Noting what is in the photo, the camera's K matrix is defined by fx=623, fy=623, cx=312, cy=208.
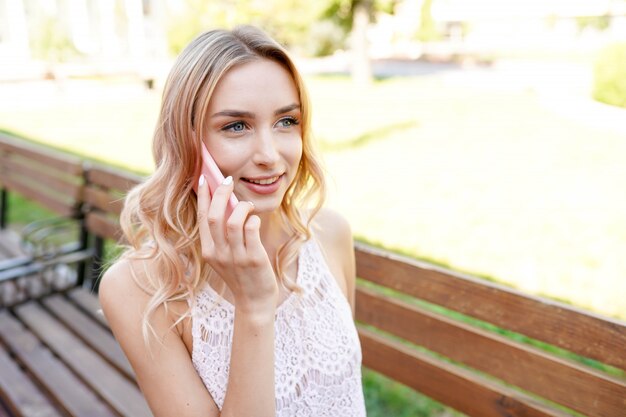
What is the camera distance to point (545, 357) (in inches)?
80.7

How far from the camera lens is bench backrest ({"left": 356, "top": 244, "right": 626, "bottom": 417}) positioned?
192cm

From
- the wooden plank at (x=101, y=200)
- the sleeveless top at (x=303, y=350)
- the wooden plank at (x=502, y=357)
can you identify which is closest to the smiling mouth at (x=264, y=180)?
the sleeveless top at (x=303, y=350)

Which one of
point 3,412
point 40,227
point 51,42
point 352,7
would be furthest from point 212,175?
point 51,42

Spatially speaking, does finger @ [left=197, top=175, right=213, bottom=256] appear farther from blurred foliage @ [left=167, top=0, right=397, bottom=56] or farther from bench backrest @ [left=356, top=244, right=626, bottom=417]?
blurred foliage @ [left=167, top=0, right=397, bottom=56]

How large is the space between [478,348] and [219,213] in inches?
48.6

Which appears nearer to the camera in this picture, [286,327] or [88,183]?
[286,327]

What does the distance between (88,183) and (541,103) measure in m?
11.1

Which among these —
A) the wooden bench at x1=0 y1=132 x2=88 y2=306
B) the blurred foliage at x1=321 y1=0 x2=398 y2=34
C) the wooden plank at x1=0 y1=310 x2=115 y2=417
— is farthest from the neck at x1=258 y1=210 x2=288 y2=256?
the blurred foliage at x1=321 y1=0 x2=398 y2=34

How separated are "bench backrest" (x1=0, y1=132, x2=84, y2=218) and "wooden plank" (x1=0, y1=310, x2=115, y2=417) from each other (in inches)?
43.6

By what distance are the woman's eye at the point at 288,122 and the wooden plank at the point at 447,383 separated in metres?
1.12

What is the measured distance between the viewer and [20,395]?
113 inches

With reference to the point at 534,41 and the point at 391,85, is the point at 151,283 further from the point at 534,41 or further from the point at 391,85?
the point at 534,41

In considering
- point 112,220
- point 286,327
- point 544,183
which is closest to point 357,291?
point 286,327

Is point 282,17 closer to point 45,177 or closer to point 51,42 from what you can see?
point 51,42
